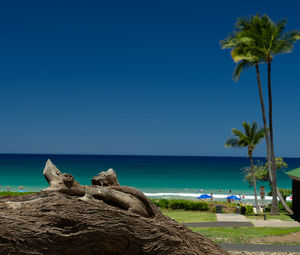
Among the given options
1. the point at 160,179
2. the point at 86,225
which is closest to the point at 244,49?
the point at 86,225

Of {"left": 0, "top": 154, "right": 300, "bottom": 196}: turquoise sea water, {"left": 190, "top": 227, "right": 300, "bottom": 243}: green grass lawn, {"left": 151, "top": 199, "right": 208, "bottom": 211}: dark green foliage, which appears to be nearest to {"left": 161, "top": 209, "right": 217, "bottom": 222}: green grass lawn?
{"left": 151, "top": 199, "right": 208, "bottom": 211}: dark green foliage

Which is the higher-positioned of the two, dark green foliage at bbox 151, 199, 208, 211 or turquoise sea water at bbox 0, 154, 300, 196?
turquoise sea water at bbox 0, 154, 300, 196

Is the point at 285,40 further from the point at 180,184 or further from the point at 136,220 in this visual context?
the point at 180,184

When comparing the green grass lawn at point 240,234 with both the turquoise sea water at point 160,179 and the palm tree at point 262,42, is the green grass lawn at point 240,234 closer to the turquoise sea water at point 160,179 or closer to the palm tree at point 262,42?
the palm tree at point 262,42

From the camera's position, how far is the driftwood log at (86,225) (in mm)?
4246

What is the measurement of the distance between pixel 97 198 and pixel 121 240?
73cm

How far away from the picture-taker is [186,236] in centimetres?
525

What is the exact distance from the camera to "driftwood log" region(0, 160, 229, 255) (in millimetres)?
4246

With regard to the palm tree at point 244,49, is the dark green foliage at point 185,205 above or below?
below

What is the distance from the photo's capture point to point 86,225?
14.8 ft

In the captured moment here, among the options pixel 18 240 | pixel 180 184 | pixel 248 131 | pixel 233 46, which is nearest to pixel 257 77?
pixel 233 46

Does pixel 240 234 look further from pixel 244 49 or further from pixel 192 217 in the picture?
pixel 244 49

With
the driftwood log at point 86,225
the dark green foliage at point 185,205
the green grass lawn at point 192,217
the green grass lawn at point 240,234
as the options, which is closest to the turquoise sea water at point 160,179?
the dark green foliage at point 185,205

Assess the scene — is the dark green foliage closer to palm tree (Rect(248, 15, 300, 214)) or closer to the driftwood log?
palm tree (Rect(248, 15, 300, 214))
